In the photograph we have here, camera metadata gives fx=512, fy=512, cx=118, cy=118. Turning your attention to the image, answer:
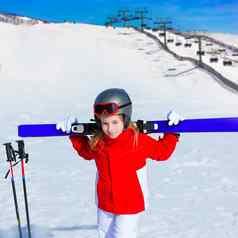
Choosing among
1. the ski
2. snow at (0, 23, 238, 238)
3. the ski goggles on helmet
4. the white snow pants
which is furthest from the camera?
snow at (0, 23, 238, 238)

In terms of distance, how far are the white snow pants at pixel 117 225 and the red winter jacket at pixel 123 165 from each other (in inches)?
2.1

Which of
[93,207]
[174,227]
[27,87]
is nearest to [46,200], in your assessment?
[93,207]

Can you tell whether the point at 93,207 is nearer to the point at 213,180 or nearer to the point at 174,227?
the point at 174,227

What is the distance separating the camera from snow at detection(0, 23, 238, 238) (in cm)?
622

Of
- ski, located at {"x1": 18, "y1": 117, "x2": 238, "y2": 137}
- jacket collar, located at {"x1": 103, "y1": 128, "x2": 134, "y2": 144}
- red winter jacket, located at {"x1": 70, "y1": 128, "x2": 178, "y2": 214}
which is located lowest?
red winter jacket, located at {"x1": 70, "y1": 128, "x2": 178, "y2": 214}

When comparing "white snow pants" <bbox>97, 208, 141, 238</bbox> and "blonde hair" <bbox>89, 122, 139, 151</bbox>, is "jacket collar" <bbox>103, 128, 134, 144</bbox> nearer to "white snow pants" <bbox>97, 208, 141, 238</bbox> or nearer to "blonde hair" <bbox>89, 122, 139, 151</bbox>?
"blonde hair" <bbox>89, 122, 139, 151</bbox>

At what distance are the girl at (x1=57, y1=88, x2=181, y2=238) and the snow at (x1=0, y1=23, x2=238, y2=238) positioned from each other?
6.79ft

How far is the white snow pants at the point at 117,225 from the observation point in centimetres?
369

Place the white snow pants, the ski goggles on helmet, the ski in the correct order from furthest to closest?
1. the white snow pants
2. the ski
3. the ski goggles on helmet

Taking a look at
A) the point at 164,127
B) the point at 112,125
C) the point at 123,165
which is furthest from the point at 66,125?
the point at 164,127

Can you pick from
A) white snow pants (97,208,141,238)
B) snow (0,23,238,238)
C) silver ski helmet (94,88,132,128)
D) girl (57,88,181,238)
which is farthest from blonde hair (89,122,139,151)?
snow (0,23,238,238)

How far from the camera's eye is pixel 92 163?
379 inches

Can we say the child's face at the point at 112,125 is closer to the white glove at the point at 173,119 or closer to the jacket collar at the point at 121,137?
the jacket collar at the point at 121,137

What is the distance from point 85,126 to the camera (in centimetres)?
373
